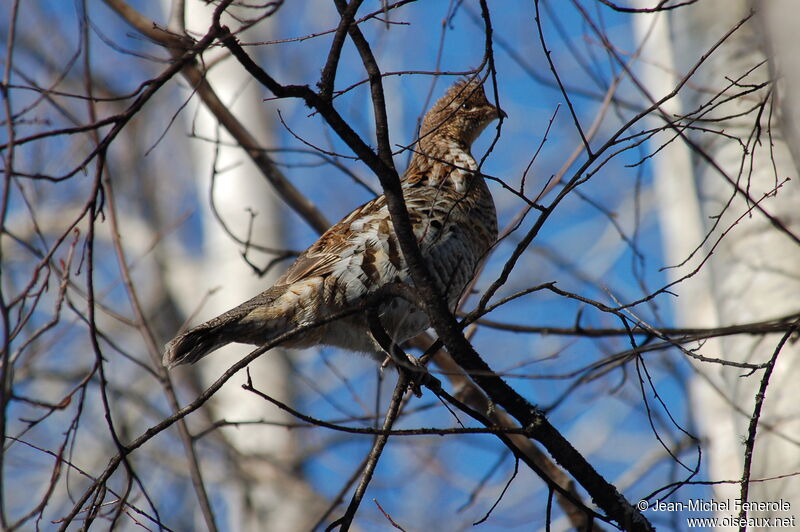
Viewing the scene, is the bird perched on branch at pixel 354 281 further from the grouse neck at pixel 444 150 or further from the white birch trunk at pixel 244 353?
the white birch trunk at pixel 244 353

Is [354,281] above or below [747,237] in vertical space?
below

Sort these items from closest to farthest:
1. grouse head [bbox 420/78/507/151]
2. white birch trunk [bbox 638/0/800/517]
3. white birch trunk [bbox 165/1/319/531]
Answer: white birch trunk [bbox 638/0/800/517] < grouse head [bbox 420/78/507/151] < white birch trunk [bbox 165/1/319/531]

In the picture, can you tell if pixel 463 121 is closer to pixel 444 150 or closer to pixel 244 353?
pixel 444 150

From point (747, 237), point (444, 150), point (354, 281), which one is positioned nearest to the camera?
point (354, 281)

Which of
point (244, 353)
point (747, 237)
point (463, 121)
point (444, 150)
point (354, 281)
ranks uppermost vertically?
point (244, 353)

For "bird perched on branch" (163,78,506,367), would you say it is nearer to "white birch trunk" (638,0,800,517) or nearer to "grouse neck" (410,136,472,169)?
"grouse neck" (410,136,472,169)

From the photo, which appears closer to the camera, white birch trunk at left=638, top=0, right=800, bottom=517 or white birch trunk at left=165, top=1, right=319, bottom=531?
white birch trunk at left=638, top=0, right=800, bottom=517

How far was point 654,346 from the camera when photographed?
2.54 metres

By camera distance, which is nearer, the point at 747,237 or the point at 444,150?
the point at 747,237

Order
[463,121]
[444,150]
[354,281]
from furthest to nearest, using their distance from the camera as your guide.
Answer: [463,121], [444,150], [354,281]

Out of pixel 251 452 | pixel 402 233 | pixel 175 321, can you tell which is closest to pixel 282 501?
pixel 251 452

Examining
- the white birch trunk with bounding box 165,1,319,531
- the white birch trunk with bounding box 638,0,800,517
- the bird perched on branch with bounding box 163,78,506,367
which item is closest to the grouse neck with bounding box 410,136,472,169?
the bird perched on branch with bounding box 163,78,506,367

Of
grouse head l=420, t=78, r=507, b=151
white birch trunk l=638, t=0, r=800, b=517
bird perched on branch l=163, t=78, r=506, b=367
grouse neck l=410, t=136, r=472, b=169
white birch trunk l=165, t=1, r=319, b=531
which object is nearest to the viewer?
bird perched on branch l=163, t=78, r=506, b=367

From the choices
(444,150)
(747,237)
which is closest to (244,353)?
(444,150)
